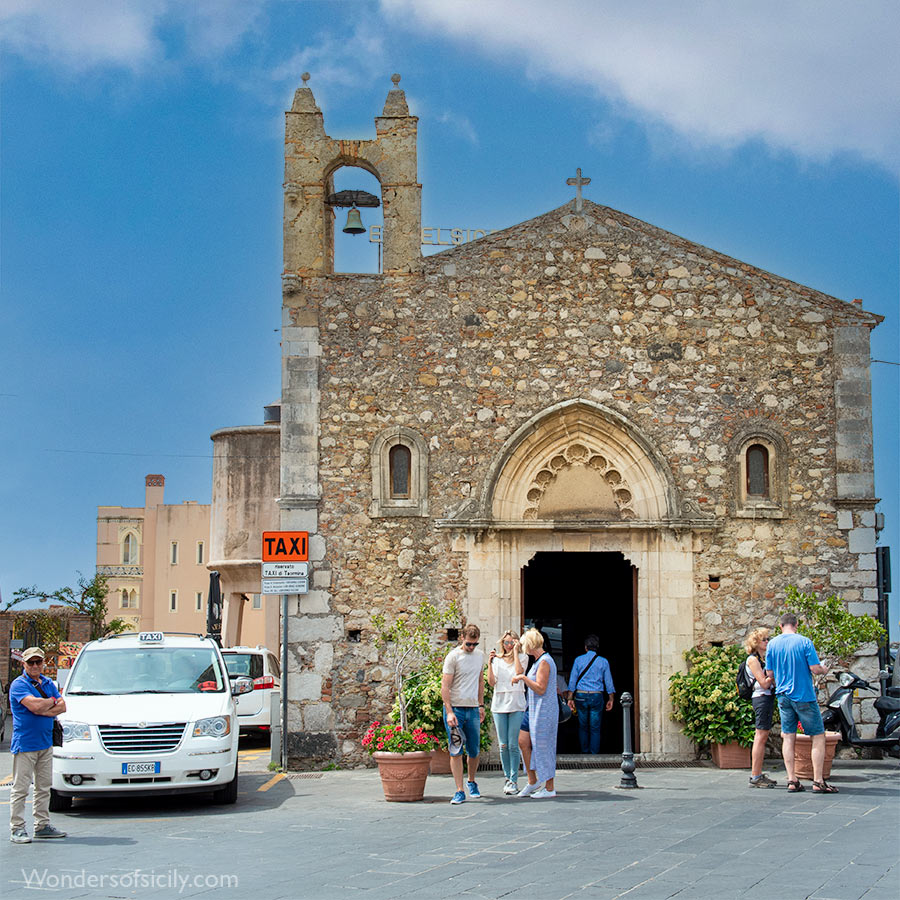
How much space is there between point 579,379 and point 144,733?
7288mm

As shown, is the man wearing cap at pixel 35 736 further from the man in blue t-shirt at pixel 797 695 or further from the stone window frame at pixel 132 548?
the stone window frame at pixel 132 548

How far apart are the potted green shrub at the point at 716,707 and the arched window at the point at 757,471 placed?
2.12 metres

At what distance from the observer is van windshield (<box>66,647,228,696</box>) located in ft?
42.8

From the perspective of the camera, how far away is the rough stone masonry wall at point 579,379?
1590 centimetres

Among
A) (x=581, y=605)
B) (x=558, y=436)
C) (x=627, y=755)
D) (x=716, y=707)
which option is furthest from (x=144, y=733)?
(x=581, y=605)

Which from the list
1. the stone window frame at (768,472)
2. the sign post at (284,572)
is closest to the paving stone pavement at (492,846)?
the sign post at (284,572)

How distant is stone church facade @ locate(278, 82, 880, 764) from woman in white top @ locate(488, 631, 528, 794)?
303 centimetres

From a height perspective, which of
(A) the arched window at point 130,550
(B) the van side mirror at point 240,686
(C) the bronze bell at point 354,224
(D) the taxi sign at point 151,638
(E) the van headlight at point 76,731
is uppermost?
→ (C) the bronze bell at point 354,224

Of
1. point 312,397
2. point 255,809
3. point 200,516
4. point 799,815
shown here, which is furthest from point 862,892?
point 200,516

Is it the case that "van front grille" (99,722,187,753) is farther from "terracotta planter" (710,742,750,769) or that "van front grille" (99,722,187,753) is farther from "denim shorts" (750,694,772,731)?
"terracotta planter" (710,742,750,769)

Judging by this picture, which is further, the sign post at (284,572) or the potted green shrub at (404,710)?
the sign post at (284,572)

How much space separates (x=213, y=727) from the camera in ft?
40.6

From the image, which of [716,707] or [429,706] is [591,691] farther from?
[429,706]

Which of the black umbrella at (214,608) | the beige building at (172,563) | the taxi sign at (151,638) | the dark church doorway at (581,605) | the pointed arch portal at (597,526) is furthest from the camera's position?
the beige building at (172,563)
